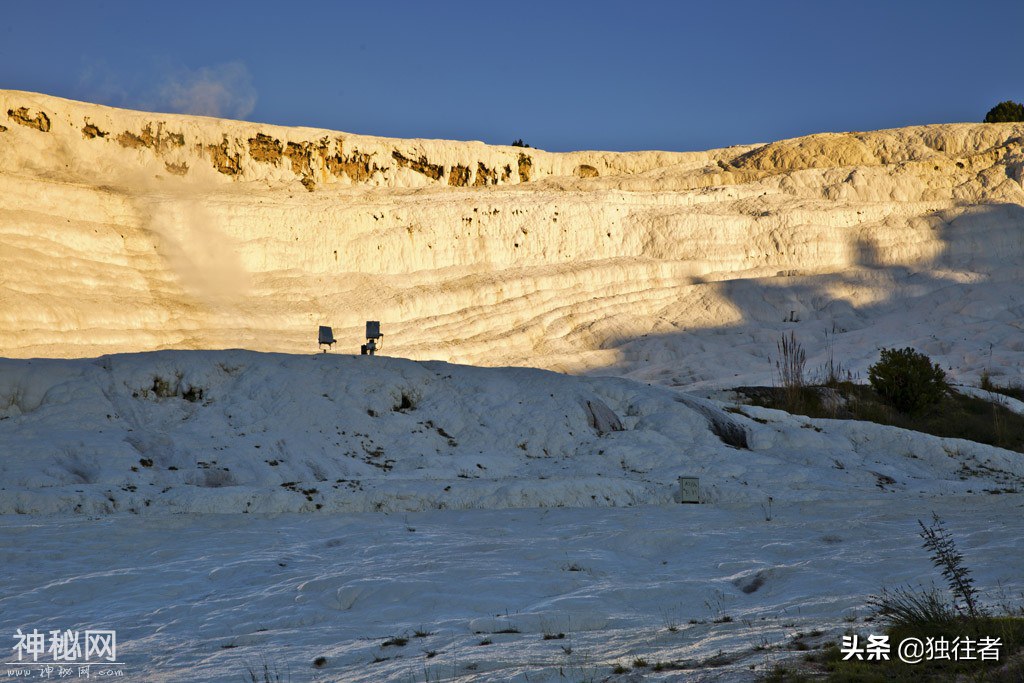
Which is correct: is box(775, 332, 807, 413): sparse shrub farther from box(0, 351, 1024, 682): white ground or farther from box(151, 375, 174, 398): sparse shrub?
box(151, 375, 174, 398): sparse shrub

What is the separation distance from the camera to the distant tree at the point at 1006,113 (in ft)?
234

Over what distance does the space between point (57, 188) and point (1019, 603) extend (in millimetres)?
45125

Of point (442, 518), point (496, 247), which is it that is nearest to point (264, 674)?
point (442, 518)

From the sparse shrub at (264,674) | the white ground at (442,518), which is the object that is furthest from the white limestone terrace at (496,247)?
the sparse shrub at (264,674)

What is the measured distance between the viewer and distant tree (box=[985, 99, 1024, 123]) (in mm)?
71438

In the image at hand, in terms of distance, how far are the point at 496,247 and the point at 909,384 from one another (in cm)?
2549

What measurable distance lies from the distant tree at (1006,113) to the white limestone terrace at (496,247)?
34.5ft

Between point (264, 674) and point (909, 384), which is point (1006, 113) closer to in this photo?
point (909, 384)

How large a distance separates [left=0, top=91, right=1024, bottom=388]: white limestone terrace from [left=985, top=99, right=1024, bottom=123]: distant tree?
Answer: 10508mm

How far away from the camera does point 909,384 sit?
3161 centimetres

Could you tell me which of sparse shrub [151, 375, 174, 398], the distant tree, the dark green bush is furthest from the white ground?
the distant tree

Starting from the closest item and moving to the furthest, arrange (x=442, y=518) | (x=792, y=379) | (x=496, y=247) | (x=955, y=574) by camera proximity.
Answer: (x=955, y=574), (x=442, y=518), (x=792, y=379), (x=496, y=247)

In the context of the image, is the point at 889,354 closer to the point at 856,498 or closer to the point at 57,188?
the point at 856,498

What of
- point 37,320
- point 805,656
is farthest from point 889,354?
point 37,320
